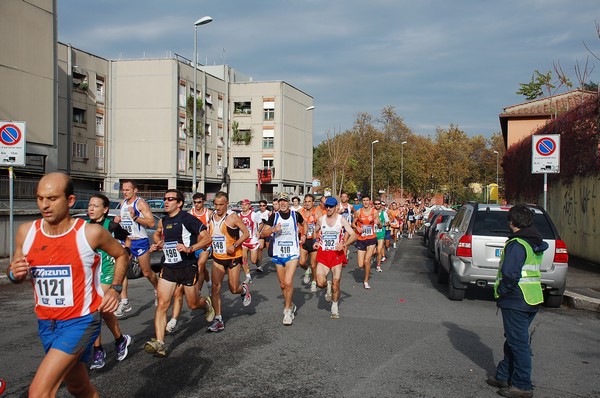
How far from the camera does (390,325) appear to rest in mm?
8070

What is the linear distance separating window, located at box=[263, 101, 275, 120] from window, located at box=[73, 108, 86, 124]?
59.2 ft

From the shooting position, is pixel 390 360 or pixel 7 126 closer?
pixel 390 360

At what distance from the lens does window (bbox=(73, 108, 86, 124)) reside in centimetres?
4028

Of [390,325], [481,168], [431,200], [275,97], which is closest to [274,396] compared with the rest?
[390,325]

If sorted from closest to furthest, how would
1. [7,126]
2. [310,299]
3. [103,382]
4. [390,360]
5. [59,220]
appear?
[59,220], [103,382], [390,360], [310,299], [7,126]

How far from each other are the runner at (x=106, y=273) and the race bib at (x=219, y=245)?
1.24 meters

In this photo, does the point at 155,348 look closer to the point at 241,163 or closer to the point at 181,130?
the point at 181,130

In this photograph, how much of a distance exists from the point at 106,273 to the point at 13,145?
7.42m

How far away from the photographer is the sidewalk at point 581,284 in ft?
32.5

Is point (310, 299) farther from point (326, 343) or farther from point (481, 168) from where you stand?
point (481, 168)

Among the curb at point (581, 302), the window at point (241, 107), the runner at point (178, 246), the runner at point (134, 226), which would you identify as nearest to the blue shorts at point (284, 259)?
the runner at point (178, 246)

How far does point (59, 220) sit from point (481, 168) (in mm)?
75191

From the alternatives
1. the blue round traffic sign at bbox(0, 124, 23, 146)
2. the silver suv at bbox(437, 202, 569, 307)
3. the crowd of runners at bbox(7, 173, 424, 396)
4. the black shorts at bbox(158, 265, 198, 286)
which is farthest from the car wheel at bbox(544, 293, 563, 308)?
the blue round traffic sign at bbox(0, 124, 23, 146)

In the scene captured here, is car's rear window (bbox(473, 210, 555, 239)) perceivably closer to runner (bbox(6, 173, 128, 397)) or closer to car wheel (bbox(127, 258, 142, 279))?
runner (bbox(6, 173, 128, 397))
